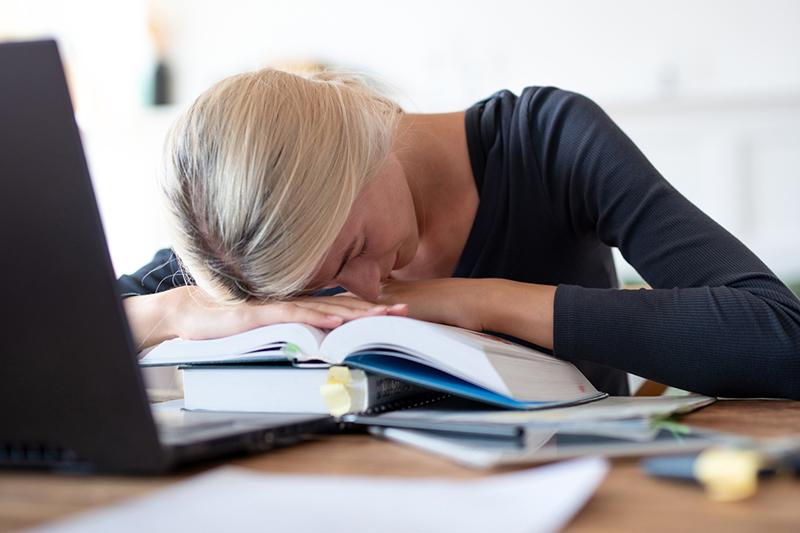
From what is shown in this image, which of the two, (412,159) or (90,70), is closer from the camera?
(412,159)

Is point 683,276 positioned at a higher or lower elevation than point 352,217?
lower

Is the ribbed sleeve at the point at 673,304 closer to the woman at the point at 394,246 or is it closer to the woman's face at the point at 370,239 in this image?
the woman at the point at 394,246

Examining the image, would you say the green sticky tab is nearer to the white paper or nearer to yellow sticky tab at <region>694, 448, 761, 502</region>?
the white paper

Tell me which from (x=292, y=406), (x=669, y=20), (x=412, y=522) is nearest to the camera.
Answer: (x=412, y=522)

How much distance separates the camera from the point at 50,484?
0.62 meters

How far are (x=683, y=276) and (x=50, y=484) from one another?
2.64 ft

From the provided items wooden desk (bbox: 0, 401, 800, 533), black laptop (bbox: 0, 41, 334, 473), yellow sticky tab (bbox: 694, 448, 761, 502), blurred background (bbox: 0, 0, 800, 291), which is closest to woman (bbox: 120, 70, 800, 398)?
wooden desk (bbox: 0, 401, 800, 533)

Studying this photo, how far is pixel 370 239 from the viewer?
1169 mm

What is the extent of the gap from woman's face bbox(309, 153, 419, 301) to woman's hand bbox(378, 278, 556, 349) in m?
0.05

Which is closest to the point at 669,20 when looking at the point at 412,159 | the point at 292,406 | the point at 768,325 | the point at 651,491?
the point at 412,159

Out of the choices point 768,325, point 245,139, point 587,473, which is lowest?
point 768,325

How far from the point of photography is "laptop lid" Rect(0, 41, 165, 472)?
577mm

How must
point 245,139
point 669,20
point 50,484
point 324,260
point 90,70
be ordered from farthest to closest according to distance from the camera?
point 90,70, point 669,20, point 324,260, point 245,139, point 50,484

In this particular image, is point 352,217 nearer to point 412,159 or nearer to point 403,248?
point 403,248
